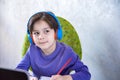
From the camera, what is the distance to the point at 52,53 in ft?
3.60

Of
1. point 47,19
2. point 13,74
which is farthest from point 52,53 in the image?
point 13,74

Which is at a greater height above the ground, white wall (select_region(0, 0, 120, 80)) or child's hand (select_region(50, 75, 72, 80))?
white wall (select_region(0, 0, 120, 80))

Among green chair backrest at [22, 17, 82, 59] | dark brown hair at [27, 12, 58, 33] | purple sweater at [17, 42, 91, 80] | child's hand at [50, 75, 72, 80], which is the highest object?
dark brown hair at [27, 12, 58, 33]

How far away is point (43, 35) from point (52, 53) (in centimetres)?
10

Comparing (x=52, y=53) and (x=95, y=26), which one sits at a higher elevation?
(x=95, y=26)

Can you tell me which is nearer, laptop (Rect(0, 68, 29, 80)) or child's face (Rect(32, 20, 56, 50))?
laptop (Rect(0, 68, 29, 80))

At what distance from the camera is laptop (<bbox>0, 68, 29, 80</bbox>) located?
54 cm

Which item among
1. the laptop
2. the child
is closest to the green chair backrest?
the child

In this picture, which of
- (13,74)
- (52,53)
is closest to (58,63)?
(52,53)

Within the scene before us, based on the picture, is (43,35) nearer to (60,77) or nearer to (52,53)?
(52,53)

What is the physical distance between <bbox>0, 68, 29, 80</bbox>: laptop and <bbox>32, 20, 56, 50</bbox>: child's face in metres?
0.51

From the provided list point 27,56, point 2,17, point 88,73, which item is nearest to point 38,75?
point 27,56

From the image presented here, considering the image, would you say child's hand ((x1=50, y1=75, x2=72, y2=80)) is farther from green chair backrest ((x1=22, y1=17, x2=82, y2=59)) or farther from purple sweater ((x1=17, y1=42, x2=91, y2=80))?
green chair backrest ((x1=22, y1=17, x2=82, y2=59))

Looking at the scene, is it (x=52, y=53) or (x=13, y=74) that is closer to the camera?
(x=13, y=74)
